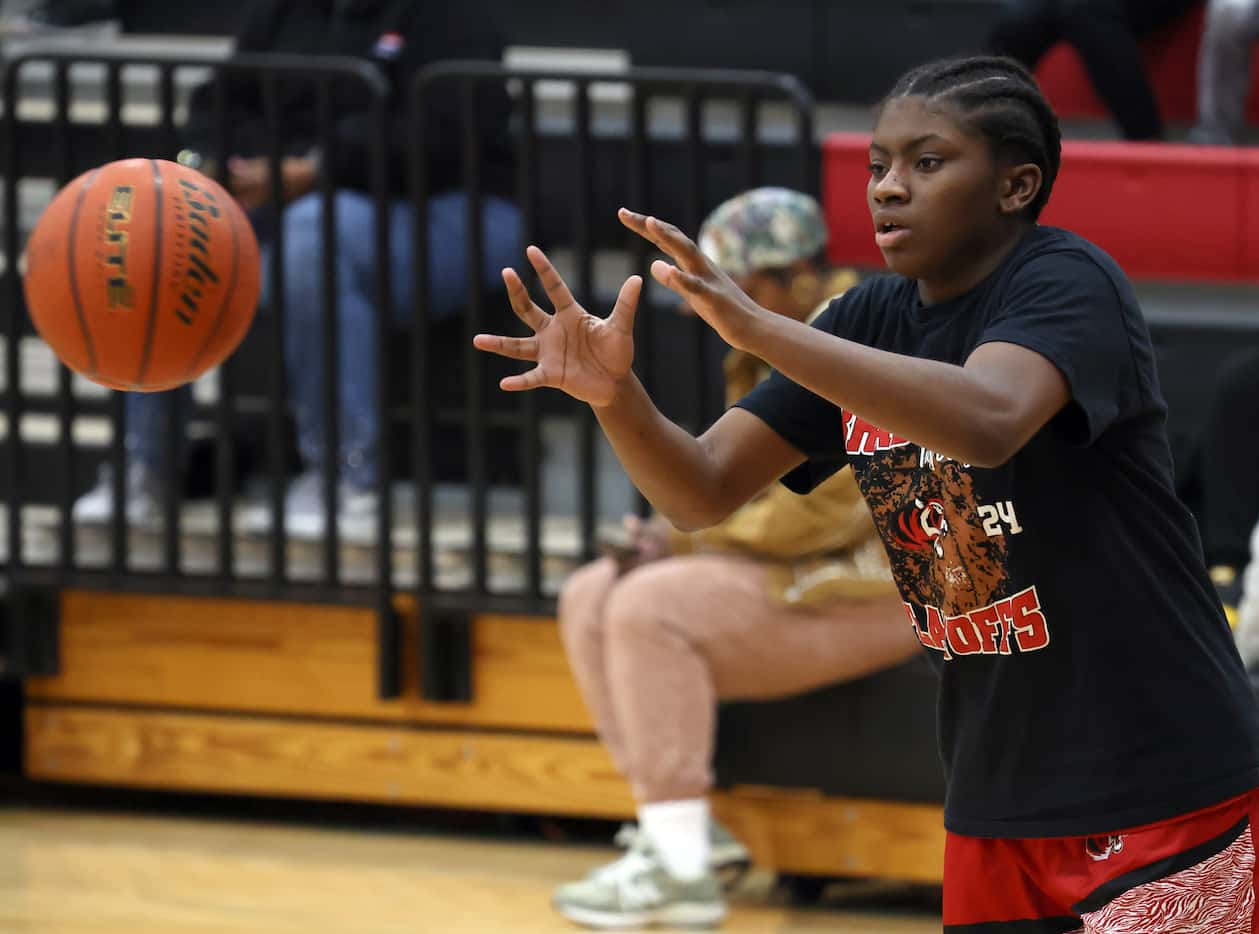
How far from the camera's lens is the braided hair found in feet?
5.88

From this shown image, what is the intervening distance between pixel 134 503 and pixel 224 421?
370 millimetres

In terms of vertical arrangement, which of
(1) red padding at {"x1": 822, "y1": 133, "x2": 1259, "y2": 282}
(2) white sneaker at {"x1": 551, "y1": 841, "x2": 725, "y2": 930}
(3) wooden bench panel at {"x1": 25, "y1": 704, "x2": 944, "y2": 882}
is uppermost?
(1) red padding at {"x1": 822, "y1": 133, "x2": 1259, "y2": 282}

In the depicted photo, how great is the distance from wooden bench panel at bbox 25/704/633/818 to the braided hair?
2.51m

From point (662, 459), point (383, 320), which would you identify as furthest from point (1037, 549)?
point (383, 320)

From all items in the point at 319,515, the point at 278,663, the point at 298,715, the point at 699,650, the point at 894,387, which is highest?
the point at 894,387

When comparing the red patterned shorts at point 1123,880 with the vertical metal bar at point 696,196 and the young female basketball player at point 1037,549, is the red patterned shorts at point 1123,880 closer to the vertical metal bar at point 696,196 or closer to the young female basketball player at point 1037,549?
the young female basketball player at point 1037,549

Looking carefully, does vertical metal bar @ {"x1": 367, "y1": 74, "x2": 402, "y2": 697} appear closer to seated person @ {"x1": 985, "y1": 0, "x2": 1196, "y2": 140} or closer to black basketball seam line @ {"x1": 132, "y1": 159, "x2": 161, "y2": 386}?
black basketball seam line @ {"x1": 132, "y1": 159, "x2": 161, "y2": 386}

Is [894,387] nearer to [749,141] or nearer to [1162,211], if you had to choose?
[749,141]

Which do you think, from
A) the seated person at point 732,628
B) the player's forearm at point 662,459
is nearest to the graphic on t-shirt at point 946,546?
the player's forearm at point 662,459

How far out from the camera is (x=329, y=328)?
13.5 feet

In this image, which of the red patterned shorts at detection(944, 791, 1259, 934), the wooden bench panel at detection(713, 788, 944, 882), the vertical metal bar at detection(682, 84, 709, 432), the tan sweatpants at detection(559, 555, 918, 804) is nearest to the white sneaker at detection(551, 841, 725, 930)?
the tan sweatpants at detection(559, 555, 918, 804)

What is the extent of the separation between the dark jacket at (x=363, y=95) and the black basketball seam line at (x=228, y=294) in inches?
45.7

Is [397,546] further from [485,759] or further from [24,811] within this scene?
[24,811]

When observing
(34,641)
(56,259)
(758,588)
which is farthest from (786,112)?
(56,259)
